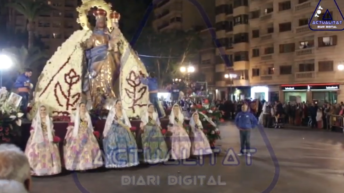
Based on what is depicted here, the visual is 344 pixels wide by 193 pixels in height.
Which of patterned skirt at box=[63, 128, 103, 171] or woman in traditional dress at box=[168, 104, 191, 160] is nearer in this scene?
patterned skirt at box=[63, 128, 103, 171]

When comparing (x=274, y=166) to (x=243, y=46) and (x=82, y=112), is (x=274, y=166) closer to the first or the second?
(x=82, y=112)

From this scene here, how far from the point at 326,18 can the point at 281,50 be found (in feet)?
21.7

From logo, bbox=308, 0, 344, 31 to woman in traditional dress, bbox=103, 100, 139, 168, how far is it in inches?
1184

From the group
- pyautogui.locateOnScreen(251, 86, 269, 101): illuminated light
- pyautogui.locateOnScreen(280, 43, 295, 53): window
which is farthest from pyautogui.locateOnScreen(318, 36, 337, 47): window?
pyautogui.locateOnScreen(251, 86, 269, 101): illuminated light

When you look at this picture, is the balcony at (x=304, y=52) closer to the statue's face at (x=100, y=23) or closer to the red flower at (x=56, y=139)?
the statue's face at (x=100, y=23)

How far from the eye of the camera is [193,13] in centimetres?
6256

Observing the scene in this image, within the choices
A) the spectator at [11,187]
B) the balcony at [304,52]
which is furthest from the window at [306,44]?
the spectator at [11,187]

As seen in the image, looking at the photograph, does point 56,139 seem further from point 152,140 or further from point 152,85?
point 152,85

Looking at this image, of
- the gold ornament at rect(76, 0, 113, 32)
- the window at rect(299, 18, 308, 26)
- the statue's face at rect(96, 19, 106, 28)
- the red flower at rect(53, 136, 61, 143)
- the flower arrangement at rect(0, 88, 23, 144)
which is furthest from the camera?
the window at rect(299, 18, 308, 26)

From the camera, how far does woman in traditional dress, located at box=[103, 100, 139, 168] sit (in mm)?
9734

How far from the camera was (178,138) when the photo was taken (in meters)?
11.1

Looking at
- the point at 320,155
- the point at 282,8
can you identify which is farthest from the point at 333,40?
the point at 320,155

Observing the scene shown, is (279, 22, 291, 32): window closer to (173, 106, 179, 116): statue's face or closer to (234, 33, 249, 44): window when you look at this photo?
(234, 33, 249, 44): window

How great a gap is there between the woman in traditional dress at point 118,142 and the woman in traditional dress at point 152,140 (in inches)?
18.9
